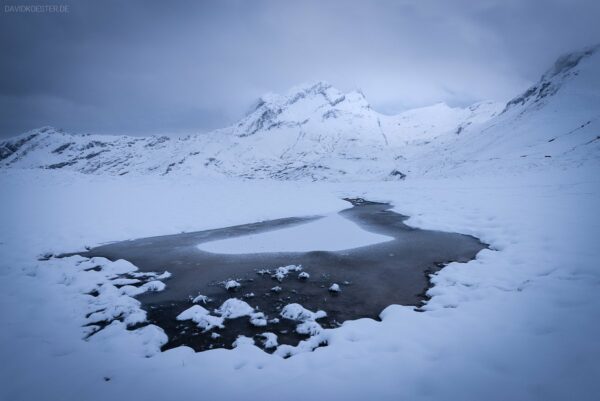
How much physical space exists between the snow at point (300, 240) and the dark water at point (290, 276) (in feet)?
2.34

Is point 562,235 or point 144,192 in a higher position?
point 144,192

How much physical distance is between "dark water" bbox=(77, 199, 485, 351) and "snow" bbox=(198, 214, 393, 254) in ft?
2.34

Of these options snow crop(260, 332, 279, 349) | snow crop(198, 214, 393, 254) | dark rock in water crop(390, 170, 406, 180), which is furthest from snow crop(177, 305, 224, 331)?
dark rock in water crop(390, 170, 406, 180)

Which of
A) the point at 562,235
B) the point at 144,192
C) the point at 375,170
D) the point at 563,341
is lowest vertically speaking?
the point at 563,341

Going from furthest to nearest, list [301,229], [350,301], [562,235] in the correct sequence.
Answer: [301,229] < [562,235] < [350,301]

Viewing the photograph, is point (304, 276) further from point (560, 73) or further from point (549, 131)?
point (560, 73)

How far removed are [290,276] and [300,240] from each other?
4.84 metres

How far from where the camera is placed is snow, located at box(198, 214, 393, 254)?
13297 millimetres

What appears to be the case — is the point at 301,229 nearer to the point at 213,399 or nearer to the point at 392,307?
the point at 392,307

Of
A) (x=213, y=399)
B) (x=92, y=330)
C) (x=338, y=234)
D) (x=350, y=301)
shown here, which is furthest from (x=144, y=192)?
(x=213, y=399)

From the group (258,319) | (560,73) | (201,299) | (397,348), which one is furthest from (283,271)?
(560,73)

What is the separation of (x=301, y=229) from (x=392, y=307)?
10.4m

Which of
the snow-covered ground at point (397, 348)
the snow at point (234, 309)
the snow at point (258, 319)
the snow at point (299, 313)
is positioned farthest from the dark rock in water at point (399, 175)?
the snow at point (258, 319)

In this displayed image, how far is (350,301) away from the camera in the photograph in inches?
309
